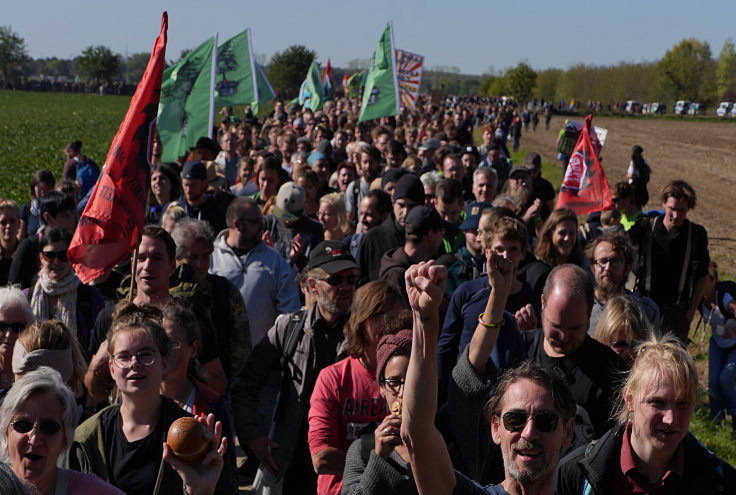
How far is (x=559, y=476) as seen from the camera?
Result: 143 inches

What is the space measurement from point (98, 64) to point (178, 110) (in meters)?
119

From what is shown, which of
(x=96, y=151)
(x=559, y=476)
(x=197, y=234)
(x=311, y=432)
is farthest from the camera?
(x=96, y=151)

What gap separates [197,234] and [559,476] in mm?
3063

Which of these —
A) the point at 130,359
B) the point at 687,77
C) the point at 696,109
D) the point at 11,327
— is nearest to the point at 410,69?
the point at 11,327

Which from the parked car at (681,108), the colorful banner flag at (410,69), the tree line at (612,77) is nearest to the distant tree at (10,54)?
the tree line at (612,77)

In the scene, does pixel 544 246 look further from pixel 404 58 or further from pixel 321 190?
pixel 404 58

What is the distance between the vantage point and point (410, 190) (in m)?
7.44

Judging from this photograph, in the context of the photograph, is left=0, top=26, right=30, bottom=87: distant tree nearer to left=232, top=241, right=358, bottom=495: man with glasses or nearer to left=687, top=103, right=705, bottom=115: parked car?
left=687, top=103, right=705, bottom=115: parked car

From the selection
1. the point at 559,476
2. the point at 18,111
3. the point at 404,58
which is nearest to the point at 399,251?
the point at 559,476

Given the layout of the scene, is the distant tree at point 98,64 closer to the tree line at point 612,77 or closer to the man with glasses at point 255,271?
the tree line at point 612,77

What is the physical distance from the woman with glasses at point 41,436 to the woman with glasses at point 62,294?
2.21 metres

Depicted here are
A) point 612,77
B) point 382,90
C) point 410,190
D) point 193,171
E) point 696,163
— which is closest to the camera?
point 410,190

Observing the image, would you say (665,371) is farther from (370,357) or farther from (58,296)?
(58,296)

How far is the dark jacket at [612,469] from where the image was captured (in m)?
3.40
